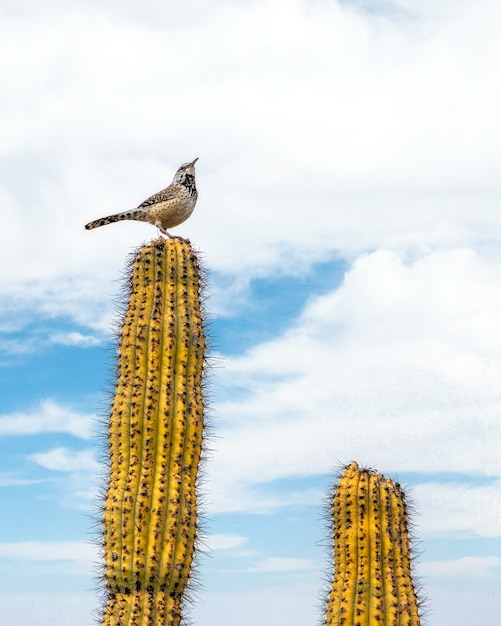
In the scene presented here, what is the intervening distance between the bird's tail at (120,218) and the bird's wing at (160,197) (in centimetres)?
10

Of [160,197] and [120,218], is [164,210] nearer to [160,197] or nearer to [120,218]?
[160,197]

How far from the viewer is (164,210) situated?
8.48 meters

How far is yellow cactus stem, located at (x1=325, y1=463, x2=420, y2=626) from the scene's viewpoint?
6.40m

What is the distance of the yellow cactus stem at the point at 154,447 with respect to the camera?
6.32 m

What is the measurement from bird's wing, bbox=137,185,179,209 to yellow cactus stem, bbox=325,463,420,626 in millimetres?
3442

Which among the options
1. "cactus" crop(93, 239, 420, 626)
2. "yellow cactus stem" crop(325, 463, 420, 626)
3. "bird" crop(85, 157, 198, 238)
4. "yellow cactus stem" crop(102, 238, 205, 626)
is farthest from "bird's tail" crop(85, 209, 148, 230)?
"yellow cactus stem" crop(325, 463, 420, 626)

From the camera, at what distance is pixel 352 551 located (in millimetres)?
6582

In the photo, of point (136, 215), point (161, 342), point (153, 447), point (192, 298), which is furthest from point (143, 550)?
point (136, 215)

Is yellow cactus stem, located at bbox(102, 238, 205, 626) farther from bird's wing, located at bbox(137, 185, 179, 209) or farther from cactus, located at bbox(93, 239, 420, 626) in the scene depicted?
bird's wing, located at bbox(137, 185, 179, 209)

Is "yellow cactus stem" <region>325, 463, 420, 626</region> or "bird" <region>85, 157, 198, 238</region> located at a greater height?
"bird" <region>85, 157, 198, 238</region>

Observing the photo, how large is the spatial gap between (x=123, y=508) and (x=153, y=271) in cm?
196

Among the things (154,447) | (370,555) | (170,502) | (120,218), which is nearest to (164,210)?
(120,218)

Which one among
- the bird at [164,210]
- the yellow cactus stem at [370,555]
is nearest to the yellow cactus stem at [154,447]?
the yellow cactus stem at [370,555]

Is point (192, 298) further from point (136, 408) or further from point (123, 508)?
point (123, 508)
